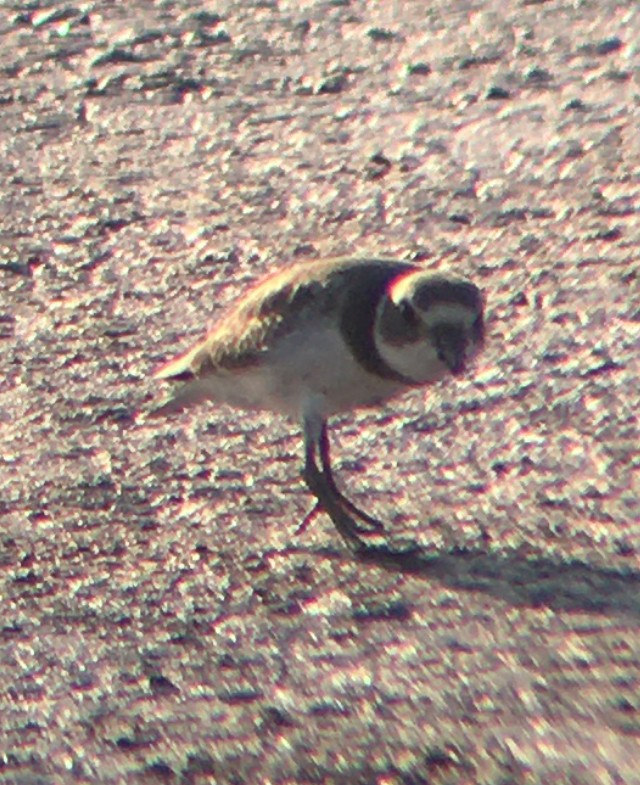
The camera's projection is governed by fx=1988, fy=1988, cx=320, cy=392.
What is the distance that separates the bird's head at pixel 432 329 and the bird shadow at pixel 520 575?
0.47 metres

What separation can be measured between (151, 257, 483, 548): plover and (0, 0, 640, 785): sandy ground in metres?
0.14

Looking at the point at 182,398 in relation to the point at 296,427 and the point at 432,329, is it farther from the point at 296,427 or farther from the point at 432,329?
the point at 432,329

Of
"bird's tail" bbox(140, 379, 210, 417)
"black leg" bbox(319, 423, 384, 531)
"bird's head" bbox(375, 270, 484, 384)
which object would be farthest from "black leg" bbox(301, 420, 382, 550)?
"bird's tail" bbox(140, 379, 210, 417)

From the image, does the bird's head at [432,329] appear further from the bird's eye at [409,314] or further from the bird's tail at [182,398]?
the bird's tail at [182,398]

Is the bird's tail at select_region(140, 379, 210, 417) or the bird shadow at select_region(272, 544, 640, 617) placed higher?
the bird's tail at select_region(140, 379, 210, 417)

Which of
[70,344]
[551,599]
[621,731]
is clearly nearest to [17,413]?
[70,344]

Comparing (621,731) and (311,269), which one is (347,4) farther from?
(621,731)

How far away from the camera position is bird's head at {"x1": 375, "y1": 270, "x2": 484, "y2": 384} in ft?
13.8

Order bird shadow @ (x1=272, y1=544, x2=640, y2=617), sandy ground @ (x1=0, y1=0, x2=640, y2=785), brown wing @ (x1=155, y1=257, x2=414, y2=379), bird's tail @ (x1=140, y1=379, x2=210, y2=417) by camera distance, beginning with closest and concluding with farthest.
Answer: sandy ground @ (x1=0, y1=0, x2=640, y2=785) → bird shadow @ (x1=272, y1=544, x2=640, y2=617) → brown wing @ (x1=155, y1=257, x2=414, y2=379) → bird's tail @ (x1=140, y1=379, x2=210, y2=417)

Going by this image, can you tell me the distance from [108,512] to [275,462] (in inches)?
18.2

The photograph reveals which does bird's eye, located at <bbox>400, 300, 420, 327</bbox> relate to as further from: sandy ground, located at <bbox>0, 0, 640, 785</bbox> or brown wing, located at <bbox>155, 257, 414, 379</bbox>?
sandy ground, located at <bbox>0, 0, 640, 785</bbox>

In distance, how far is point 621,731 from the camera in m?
3.08

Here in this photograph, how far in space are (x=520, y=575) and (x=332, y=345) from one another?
84cm

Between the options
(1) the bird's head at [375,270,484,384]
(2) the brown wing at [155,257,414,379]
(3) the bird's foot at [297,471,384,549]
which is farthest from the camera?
(2) the brown wing at [155,257,414,379]
